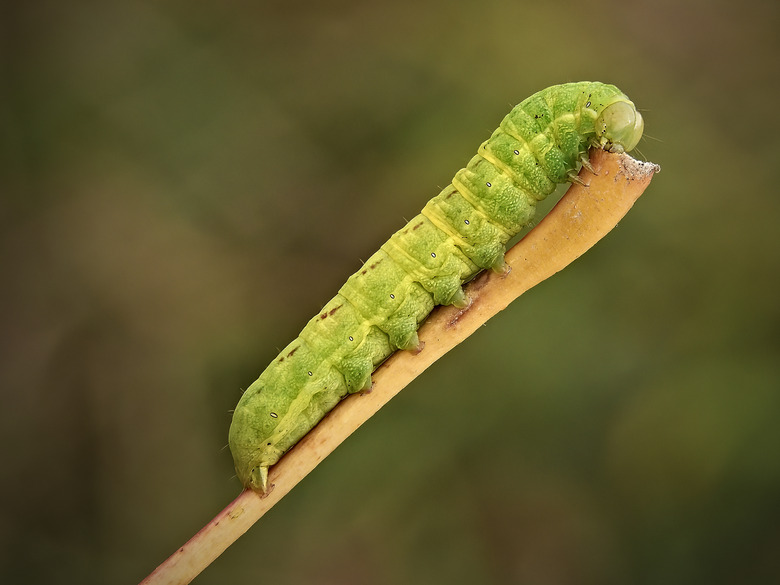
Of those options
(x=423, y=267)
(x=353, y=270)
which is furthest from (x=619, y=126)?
(x=353, y=270)

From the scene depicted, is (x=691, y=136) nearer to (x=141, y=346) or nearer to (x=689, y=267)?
(x=689, y=267)

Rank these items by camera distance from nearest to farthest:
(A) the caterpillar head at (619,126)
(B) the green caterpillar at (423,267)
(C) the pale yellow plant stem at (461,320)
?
(C) the pale yellow plant stem at (461,320) → (A) the caterpillar head at (619,126) → (B) the green caterpillar at (423,267)

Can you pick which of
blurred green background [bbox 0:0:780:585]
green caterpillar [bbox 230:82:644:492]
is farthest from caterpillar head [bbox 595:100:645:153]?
blurred green background [bbox 0:0:780:585]

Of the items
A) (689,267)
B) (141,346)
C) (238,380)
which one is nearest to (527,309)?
(689,267)

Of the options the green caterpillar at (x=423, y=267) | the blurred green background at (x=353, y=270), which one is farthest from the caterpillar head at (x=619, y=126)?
the blurred green background at (x=353, y=270)

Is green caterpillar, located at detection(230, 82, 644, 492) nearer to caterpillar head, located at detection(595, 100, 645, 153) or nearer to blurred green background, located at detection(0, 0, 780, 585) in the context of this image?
caterpillar head, located at detection(595, 100, 645, 153)

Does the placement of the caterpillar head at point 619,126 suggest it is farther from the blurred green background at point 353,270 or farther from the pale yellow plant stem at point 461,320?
the blurred green background at point 353,270
